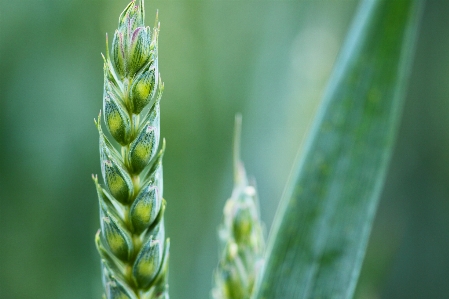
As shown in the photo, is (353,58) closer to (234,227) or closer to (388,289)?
(234,227)

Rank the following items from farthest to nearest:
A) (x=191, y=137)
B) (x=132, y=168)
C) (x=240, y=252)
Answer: (x=191, y=137)
(x=240, y=252)
(x=132, y=168)

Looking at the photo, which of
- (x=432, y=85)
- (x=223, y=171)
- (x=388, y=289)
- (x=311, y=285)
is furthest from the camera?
(x=432, y=85)

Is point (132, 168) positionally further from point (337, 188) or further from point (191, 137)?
point (191, 137)

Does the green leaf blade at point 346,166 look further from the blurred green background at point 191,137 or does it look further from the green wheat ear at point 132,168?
the blurred green background at point 191,137

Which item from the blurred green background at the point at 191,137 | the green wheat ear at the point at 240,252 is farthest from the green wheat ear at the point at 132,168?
the blurred green background at the point at 191,137

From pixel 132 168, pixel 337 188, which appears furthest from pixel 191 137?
pixel 132 168

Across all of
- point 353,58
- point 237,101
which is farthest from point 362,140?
point 237,101

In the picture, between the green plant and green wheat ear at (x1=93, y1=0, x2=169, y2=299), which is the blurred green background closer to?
the green plant
